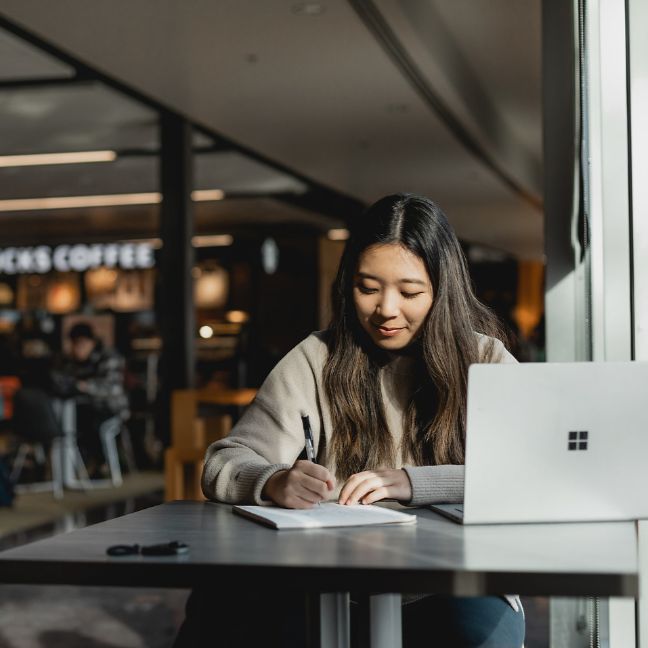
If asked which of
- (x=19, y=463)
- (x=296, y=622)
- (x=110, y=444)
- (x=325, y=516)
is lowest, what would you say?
(x=19, y=463)

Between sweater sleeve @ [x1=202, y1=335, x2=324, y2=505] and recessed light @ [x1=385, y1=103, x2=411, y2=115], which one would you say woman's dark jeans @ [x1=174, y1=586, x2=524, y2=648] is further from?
recessed light @ [x1=385, y1=103, x2=411, y2=115]

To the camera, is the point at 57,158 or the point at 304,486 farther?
the point at 57,158

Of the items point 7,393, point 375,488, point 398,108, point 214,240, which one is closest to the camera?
point 375,488

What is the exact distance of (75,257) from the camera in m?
13.0

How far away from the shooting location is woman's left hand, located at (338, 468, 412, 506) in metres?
1.49

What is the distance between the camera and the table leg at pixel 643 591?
6.11 feet

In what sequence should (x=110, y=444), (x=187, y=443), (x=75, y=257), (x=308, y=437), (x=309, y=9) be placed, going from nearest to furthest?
1. (x=308, y=437)
2. (x=309, y=9)
3. (x=187, y=443)
4. (x=110, y=444)
5. (x=75, y=257)

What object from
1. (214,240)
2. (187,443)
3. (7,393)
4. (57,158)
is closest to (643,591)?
(187,443)

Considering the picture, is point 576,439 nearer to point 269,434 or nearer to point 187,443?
point 269,434

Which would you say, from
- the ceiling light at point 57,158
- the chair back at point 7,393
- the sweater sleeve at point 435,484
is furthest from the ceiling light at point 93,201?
the sweater sleeve at point 435,484

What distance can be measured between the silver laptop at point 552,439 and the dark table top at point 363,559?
0.04 metres

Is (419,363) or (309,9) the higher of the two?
(309,9)

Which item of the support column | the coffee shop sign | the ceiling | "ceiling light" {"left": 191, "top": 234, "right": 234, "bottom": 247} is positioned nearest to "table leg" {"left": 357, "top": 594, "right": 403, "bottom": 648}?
the ceiling

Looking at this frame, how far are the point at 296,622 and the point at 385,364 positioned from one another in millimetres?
630
